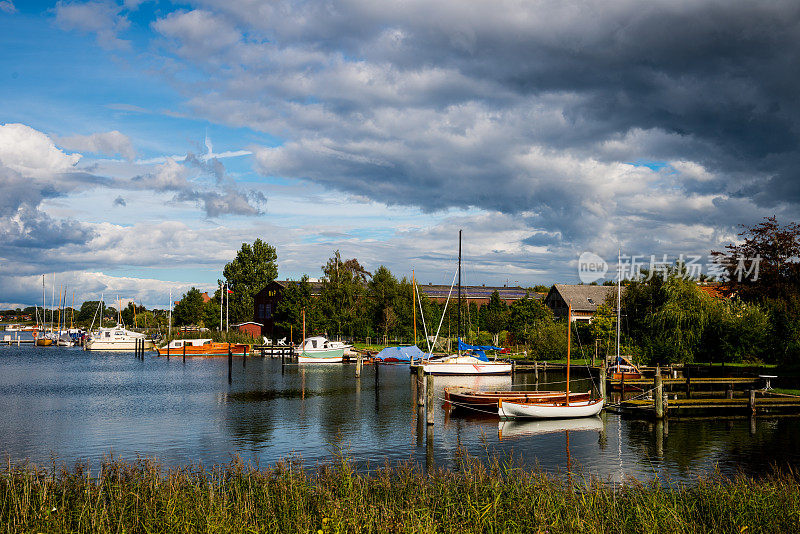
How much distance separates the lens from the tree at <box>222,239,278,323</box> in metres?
138

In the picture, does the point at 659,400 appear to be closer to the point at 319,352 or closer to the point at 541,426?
the point at 541,426

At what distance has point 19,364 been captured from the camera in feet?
267

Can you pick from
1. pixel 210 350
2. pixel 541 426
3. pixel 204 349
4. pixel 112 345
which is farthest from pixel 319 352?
pixel 541 426

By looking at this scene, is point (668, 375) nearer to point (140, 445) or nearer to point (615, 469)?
point (615, 469)

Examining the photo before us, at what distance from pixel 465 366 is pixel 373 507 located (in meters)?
51.0

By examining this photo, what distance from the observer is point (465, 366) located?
2530 inches

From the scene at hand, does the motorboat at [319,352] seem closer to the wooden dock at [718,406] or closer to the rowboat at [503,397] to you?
the rowboat at [503,397]

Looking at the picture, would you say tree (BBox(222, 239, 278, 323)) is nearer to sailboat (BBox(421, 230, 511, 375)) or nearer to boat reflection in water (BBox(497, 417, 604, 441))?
sailboat (BBox(421, 230, 511, 375))

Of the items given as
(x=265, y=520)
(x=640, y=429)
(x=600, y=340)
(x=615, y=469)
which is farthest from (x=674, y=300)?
(x=265, y=520)

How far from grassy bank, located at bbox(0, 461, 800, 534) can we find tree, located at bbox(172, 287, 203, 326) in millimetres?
120829

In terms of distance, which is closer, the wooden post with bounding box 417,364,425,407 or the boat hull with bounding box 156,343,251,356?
the wooden post with bounding box 417,364,425,407

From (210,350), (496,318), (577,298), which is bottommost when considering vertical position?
(210,350)

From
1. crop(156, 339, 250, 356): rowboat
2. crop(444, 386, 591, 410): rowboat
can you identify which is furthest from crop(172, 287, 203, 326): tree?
crop(444, 386, 591, 410): rowboat

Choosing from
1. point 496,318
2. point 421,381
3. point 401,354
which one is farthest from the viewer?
point 496,318
